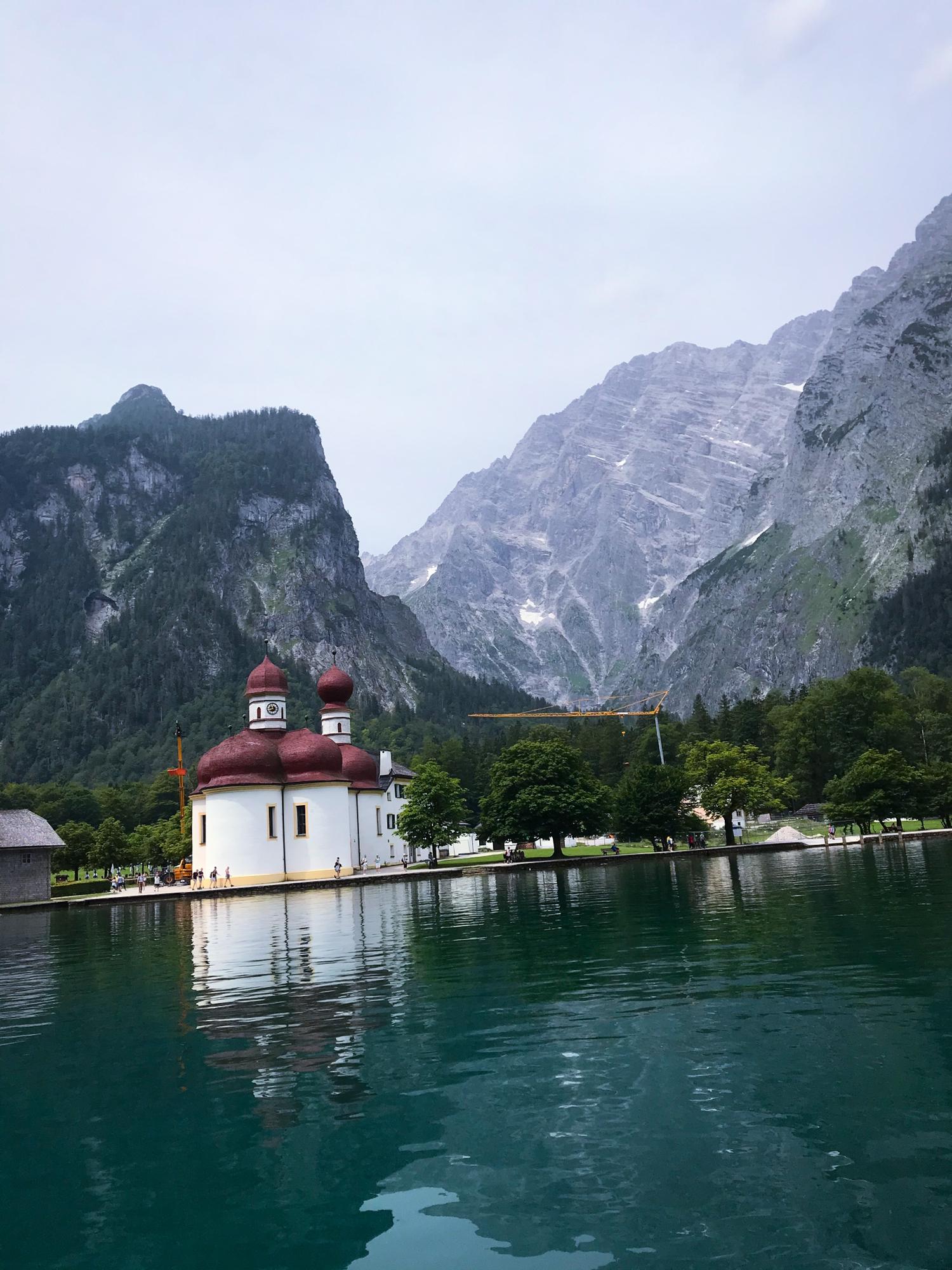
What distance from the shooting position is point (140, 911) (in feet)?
196

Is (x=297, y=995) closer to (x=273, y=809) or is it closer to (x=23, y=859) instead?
(x=273, y=809)

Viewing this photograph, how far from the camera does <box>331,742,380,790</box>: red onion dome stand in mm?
90750

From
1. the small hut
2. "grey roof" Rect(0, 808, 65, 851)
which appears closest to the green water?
"grey roof" Rect(0, 808, 65, 851)

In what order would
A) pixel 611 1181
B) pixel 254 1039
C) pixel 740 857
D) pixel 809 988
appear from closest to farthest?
pixel 611 1181 → pixel 254 1039 → pixel 809 988 → pixel 740 857

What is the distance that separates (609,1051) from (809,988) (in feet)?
18.0

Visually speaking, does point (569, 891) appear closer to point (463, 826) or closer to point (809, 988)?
point (809, 988)

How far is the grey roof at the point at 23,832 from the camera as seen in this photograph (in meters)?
77.4

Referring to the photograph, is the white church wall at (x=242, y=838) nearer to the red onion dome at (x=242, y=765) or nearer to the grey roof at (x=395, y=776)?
the red onion dome at (x=242, y=765)

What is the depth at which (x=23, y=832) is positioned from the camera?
78.9 m

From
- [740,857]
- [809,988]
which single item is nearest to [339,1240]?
[809,988]

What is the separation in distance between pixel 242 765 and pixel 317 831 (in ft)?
25.9

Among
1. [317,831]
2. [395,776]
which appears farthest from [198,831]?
[395,776]

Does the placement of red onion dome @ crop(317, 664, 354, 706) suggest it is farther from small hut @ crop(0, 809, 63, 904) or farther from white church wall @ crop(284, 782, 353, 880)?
small hut @ crop(0, 809, 63, 904)

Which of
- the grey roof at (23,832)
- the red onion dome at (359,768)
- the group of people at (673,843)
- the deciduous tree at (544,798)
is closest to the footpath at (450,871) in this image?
the deciduous tree at (544,798)
